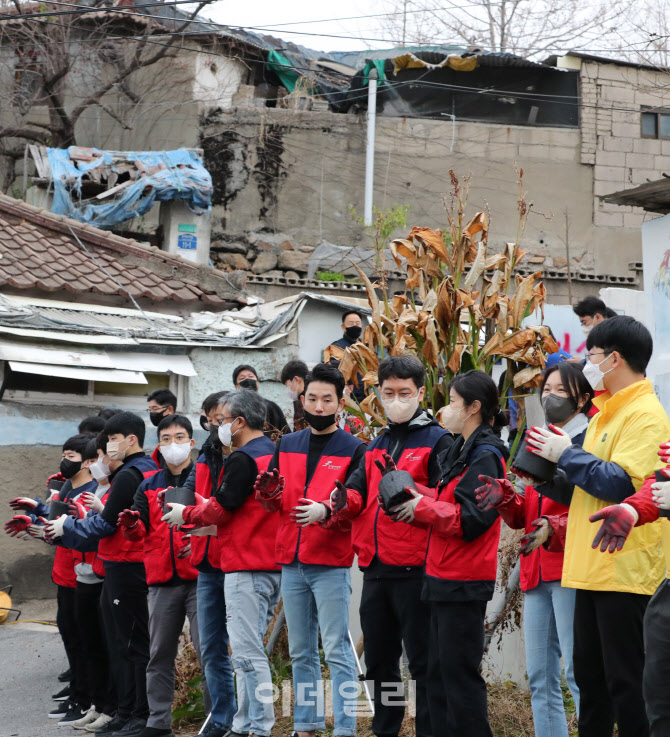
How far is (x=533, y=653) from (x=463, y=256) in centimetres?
305

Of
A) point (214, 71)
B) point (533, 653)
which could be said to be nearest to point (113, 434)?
point (533, 653)

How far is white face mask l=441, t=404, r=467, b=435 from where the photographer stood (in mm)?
4750

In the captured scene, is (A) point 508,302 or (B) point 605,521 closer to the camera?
(B) point 605,521

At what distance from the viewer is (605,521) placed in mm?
3566

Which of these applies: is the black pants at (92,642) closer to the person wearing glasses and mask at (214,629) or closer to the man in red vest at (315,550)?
the person wearing glasses and mask at (214,629)

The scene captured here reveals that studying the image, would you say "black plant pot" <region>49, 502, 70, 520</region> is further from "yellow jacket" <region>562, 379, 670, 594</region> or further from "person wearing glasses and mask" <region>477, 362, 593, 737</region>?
"yellow jacket" <region>562, 379, 670, 594</region>

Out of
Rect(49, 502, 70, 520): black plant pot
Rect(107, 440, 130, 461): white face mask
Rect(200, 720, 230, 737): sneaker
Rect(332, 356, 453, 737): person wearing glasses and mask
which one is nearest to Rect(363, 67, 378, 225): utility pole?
Rect(49, 502, 70, 520): black plant pot

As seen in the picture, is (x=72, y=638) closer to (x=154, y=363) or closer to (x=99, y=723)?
(x=99, y=723)

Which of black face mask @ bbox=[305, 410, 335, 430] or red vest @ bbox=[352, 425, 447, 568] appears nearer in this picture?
red vest @ bbox=[352, 425, 447, 568]

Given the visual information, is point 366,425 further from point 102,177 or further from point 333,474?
point 102,177

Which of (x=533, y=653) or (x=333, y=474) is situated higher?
(x=333, y=474)

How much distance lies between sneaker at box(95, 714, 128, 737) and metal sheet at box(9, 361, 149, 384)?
529 centimetres

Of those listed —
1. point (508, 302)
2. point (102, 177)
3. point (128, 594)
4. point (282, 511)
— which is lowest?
point (128, 594)

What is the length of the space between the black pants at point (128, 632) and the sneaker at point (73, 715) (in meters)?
0.65
